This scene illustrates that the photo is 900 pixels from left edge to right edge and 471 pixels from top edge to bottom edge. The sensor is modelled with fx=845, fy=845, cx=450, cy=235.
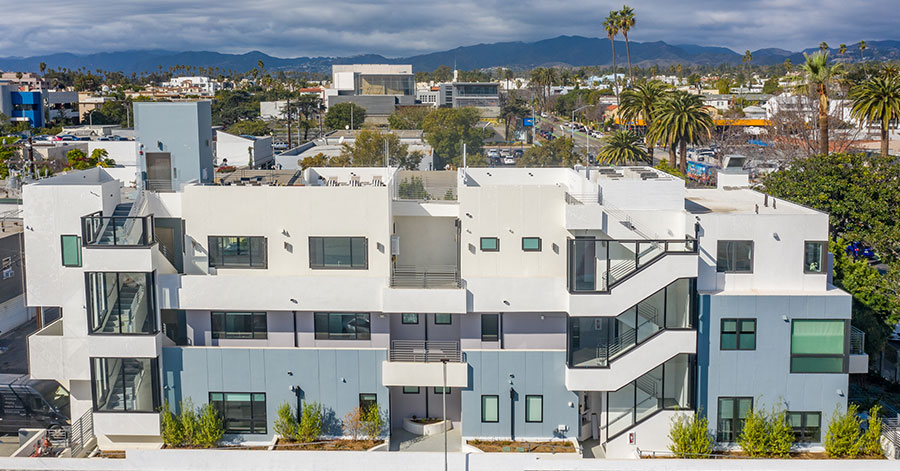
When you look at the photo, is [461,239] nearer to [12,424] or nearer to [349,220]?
[349,220]

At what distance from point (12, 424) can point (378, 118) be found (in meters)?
137

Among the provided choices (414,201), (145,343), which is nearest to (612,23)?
(414,201)

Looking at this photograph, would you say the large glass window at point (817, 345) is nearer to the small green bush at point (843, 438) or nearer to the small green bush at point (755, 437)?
the small green bush at point (843, 438)

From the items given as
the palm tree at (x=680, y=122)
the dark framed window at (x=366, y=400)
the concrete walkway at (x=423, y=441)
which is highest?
the palm tree at (x=680, y=122)

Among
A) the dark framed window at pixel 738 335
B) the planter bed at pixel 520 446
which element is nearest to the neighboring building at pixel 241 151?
the planter bed at pixel 520 446

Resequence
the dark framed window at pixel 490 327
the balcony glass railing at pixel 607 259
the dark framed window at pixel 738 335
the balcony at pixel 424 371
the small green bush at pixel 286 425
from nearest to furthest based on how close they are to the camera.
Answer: the balcony glass railing at pixel 607 259
the dark framed window at pixel 738 335
the small green bush at pixel 286 425
the balcony at pixel 424 371
the dark framed window at pixel 490 327

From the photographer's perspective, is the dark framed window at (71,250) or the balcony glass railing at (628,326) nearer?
the balcony glass railing at (628,326)

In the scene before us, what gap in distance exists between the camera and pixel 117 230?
2638 centimetres

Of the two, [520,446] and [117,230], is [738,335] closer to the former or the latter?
[520,446]

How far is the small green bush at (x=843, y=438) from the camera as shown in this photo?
2545 centimetres

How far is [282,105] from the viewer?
173625 millimetres

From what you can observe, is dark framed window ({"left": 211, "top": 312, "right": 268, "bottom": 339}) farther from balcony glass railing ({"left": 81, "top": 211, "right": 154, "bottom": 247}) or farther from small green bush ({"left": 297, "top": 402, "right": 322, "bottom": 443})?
balcony glass railing ({"left": 81, "top": 211, "right": 154, "bottom": 247})

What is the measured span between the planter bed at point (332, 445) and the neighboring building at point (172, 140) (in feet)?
35.2

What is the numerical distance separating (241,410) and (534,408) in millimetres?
9518
